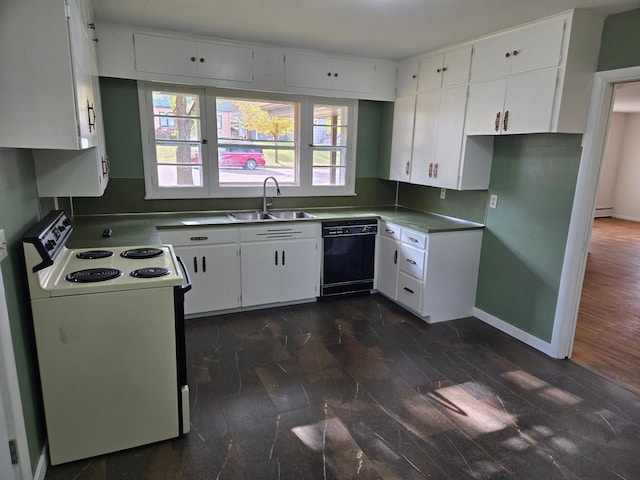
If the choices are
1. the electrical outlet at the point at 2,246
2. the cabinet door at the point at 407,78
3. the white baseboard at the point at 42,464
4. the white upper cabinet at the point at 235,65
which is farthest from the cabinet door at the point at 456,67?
the white baseboard at the point at 42,464

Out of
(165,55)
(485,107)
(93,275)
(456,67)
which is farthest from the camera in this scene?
(456,67)

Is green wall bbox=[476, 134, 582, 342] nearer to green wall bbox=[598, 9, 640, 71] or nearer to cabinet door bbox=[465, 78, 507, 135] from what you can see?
cabinet door bbox=[465, 78, 507, 135]

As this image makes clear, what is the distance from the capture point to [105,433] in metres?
2.04

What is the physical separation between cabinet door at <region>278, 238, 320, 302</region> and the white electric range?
1.81m

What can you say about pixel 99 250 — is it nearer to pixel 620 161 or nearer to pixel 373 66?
pixel 373 66

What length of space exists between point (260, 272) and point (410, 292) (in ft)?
4.71

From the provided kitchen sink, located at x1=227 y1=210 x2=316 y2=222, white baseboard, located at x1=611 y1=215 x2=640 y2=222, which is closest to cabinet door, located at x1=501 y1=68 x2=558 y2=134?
kitchen sink, located at x1=227 y1=210 x2=316 y2=222

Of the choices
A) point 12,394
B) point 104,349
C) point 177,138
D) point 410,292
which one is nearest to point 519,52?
point 410,292

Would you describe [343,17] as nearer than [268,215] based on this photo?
Yes

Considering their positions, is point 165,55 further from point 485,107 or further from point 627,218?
point 627,218

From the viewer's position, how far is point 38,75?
162 centimetres

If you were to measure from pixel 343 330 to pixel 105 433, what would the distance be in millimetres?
2005

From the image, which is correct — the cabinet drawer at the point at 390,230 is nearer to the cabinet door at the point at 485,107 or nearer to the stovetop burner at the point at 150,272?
the cabinet door at the point at 485,107

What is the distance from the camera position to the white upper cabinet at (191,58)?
11.2ft
